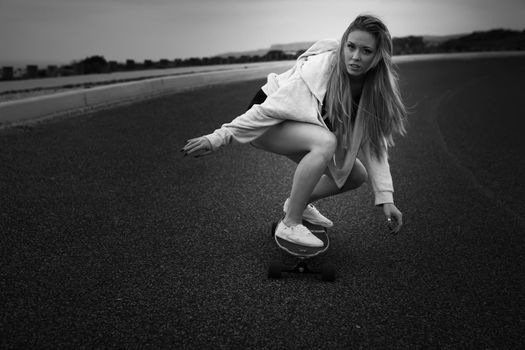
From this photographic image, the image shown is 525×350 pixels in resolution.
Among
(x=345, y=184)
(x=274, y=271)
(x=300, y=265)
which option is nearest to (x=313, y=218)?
(x=345, y=184)

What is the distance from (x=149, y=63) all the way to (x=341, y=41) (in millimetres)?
19753

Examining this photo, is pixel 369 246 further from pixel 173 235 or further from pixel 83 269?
pixel 83 269

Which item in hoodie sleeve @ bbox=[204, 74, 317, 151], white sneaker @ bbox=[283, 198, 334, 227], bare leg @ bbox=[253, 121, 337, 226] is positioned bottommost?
white sneaker @ bbox=[283, 198, 334, 227]

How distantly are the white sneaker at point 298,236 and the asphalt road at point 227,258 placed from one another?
208 millimetres

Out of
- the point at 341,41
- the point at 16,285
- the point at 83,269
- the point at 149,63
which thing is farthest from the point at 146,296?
the point at 149,63

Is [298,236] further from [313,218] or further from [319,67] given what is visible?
[319,67]

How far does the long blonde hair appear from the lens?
2.88 metres

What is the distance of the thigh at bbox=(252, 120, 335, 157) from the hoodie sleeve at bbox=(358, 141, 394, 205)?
31 cm

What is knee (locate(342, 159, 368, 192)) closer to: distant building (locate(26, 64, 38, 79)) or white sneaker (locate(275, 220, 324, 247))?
white sneaker (locate(275, 220, 324, 247))

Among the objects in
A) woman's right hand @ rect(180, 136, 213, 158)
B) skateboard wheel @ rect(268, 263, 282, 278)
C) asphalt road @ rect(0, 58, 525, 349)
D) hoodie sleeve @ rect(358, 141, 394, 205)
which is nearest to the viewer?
asphalt road @ rect(0, 58, 525, 349)

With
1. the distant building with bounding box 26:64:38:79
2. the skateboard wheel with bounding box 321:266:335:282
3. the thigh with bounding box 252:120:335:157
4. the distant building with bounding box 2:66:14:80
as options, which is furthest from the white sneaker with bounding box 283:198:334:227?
the distant building with bounding box 26:64:38:79

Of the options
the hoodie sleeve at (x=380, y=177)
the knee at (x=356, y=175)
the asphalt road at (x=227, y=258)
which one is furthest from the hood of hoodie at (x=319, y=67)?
the asphalt road at (x=227, y=258)

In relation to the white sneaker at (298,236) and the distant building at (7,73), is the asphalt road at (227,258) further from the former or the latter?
the distant building at (7,73)

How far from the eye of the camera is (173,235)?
11.5ft
